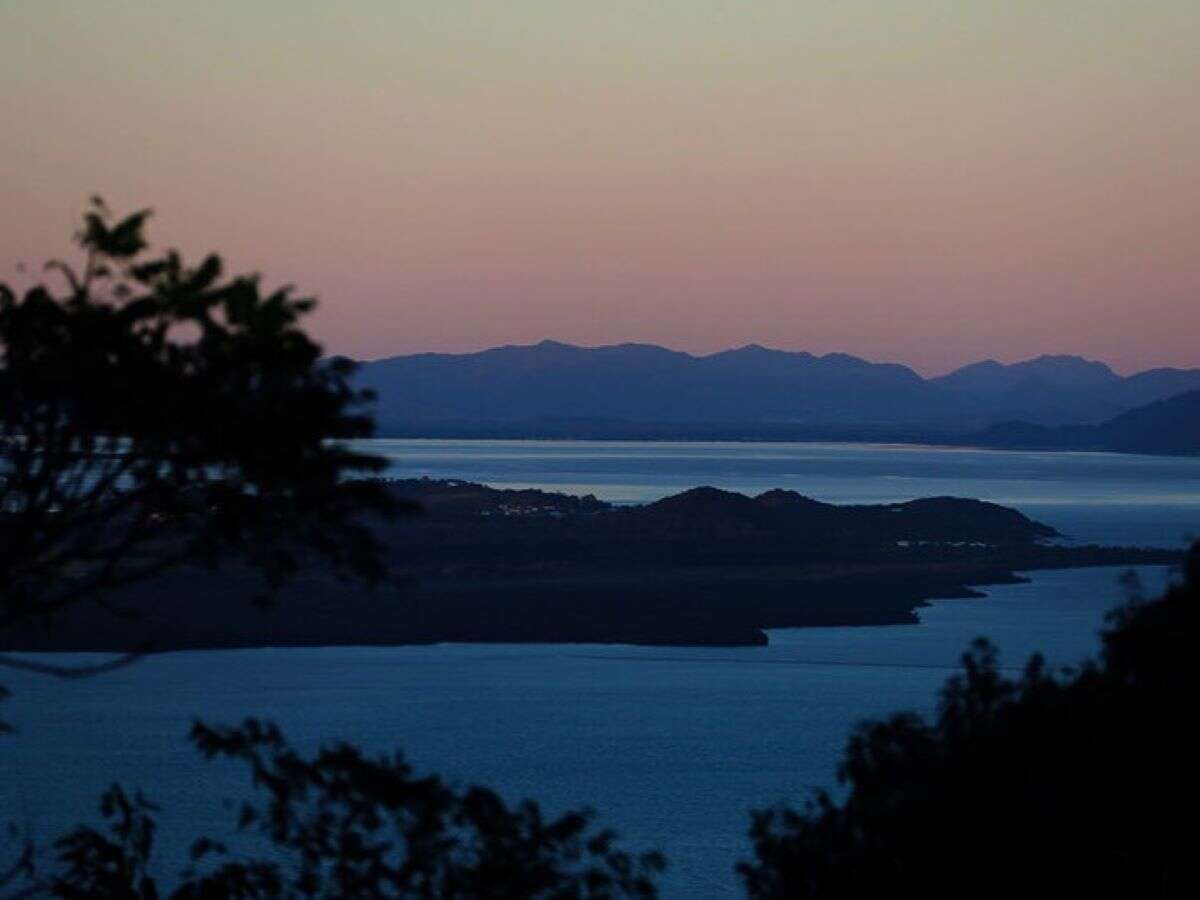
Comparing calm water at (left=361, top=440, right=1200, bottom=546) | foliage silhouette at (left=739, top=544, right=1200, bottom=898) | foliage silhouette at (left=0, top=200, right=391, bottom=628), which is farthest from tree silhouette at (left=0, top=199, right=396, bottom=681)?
calm water at (left=361, top=440, right=1200, bottom=546)

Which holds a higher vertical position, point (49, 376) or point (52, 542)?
point (49, 376)

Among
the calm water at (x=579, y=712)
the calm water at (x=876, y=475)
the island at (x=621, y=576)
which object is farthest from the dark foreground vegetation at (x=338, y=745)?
the calm water at (x=876, y=475)

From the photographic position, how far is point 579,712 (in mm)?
24312

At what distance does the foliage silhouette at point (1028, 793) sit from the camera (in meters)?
5.41

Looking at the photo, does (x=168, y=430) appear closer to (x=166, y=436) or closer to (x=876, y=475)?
(x=166, y=436)

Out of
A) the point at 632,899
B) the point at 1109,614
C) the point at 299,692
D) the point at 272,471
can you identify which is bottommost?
the point at 299,692

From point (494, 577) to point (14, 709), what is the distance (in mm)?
19486

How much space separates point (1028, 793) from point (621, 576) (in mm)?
37027

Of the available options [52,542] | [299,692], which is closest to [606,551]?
[299,692]

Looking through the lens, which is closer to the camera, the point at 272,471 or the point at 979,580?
the point at 272,471

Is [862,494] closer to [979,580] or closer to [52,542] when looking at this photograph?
[979,580]

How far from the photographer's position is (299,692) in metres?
26.1

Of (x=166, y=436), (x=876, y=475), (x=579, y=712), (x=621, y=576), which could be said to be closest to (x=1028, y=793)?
(x=166, y=436)

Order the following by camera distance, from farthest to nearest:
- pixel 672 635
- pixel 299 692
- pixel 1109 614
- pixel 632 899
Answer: pixel 672 635, pixel 299 692, pixel 1109 614, pixel 632 899
